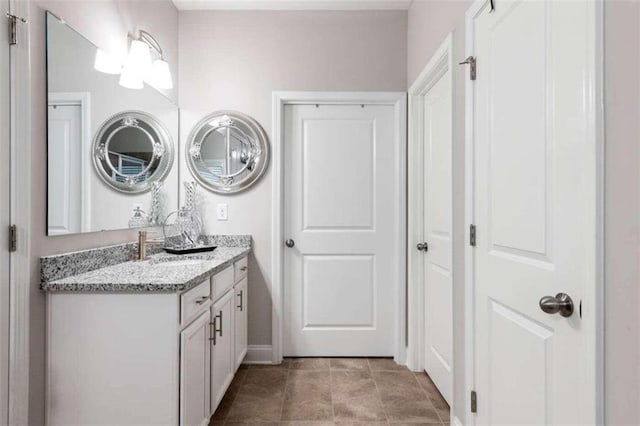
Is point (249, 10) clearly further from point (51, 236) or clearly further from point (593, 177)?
point (593, 177)

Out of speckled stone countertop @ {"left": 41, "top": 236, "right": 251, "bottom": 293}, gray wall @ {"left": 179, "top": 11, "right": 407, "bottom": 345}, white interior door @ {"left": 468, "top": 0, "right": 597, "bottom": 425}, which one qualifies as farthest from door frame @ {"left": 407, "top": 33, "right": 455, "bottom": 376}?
Result: speckled stone countertop @ {"left": 41, "top": 236, "right": 251, "bottom": 293}

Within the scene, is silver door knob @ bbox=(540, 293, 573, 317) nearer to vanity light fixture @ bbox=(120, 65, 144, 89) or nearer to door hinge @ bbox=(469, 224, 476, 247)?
door hinge @ bbox=(469, 224, 476, 247)

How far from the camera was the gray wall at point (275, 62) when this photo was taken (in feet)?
9.03

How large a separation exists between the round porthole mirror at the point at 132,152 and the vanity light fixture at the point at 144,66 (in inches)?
7.8

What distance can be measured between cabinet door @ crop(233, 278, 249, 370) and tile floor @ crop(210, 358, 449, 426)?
19 centimetres

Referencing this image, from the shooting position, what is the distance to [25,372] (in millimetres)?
1377

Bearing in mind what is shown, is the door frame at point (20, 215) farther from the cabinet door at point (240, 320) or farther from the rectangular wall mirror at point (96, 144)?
the cabinet door at point (240, 320)

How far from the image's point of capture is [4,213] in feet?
4.34

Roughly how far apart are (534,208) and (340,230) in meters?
1.70

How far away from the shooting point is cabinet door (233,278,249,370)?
2.35 m

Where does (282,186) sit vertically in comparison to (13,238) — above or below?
above

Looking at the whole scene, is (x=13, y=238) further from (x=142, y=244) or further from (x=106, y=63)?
(x=106, y=63)

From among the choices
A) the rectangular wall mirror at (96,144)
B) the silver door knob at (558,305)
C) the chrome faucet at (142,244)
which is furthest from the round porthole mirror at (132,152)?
the silver door knob at (558,305)

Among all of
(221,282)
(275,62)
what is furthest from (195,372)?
(275,62)
